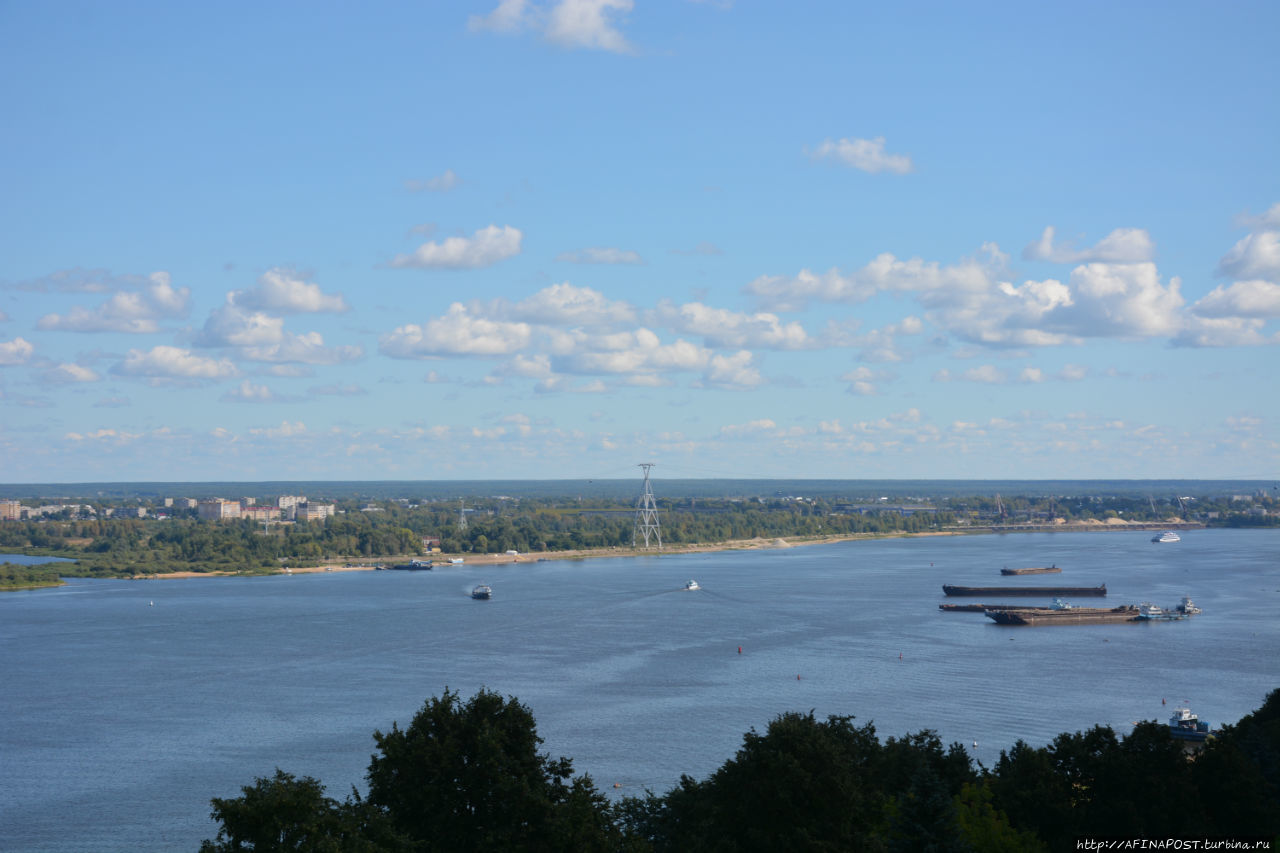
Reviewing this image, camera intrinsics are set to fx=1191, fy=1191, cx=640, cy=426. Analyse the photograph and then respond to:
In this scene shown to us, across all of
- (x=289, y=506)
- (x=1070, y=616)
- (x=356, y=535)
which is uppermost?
(x=289, y=506)

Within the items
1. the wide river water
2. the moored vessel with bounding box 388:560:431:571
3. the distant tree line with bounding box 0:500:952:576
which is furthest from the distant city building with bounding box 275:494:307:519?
the wide river water

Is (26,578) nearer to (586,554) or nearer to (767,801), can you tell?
(586,554)

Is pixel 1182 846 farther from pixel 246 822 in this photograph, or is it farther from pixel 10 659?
pixel 10 659

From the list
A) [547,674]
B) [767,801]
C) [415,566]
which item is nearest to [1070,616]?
[547,674]

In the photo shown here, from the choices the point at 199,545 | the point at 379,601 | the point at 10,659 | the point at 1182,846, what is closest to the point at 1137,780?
the point at 1182,846

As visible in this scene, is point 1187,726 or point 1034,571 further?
point 1034,571

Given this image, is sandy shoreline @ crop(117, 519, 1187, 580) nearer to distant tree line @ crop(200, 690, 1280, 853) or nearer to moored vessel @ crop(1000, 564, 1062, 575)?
moored vessel @ crop(1000, 564, 1062, 575)

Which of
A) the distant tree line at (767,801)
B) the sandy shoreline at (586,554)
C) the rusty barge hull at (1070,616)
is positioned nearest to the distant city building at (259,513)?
the sandy shoreline at (586,554)
